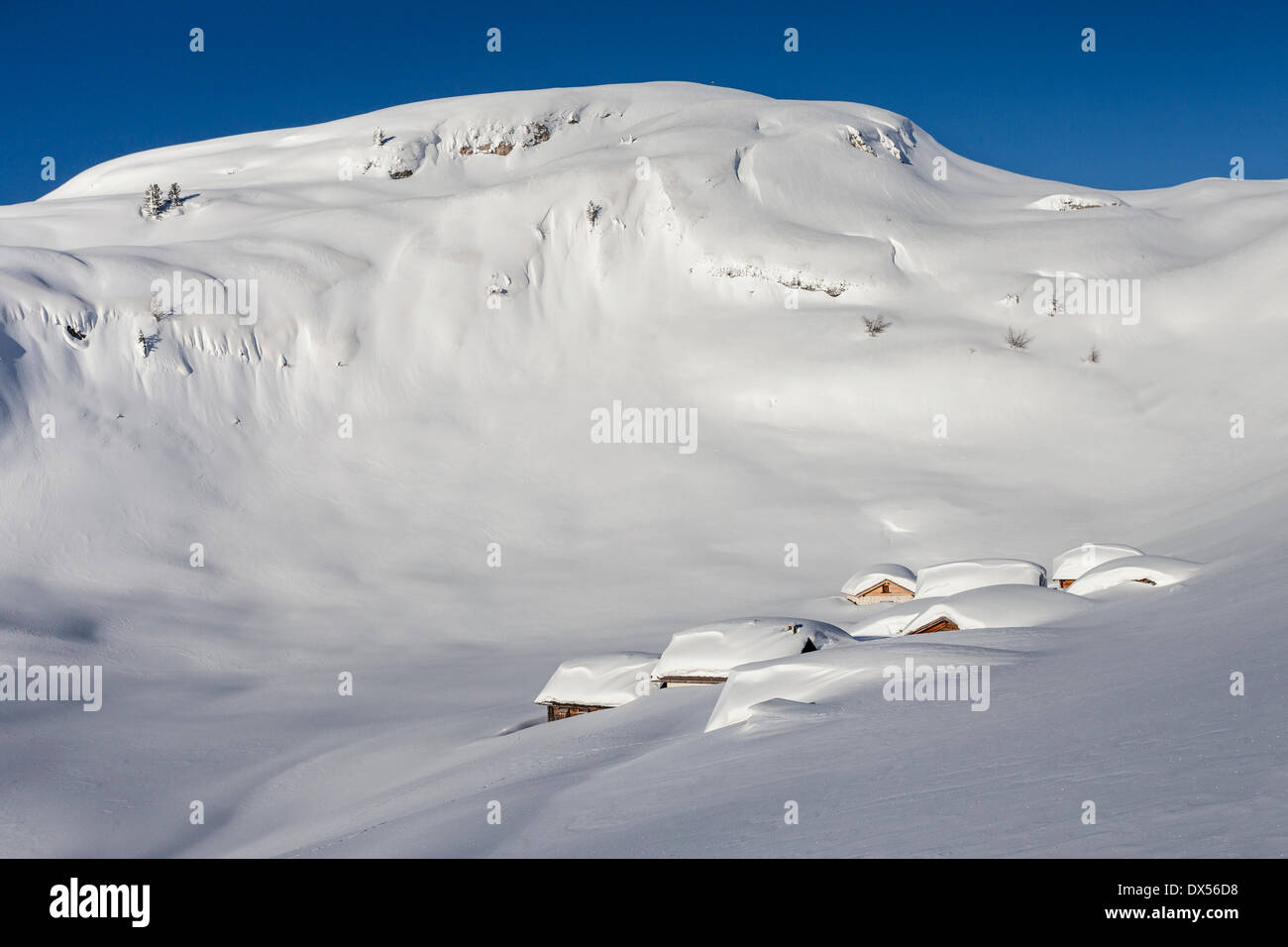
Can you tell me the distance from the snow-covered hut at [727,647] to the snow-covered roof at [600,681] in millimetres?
436

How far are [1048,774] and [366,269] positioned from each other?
43951 millimetres

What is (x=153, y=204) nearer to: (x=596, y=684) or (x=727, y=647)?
(x=596, y=684)

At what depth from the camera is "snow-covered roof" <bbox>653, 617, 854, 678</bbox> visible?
17.9m

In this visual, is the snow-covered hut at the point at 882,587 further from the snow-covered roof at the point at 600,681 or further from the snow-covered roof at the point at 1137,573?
the snow-covered roof at the point at 600,681

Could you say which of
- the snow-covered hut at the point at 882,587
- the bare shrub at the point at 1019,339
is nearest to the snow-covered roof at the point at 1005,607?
the snow-covered hut at the point at 882,587

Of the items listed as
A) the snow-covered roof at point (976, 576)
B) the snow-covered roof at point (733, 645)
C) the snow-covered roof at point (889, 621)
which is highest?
the snow-covered roof at point (976, 576)

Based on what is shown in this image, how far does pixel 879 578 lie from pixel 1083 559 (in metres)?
4.77

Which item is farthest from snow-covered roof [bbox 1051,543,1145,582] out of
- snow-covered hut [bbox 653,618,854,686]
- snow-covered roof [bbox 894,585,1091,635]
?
snow-covered hut [bbox 653,618,854,686]

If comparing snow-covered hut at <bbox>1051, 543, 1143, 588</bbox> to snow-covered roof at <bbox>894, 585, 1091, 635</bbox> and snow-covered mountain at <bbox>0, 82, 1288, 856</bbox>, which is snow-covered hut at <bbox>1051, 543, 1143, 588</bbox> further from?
snow-covered roof at <bbox>894, 585, 1091, 635</bbox>

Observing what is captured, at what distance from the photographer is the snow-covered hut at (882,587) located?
1054 inches

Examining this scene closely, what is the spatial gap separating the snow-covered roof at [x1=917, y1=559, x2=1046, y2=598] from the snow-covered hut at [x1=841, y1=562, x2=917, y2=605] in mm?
1024

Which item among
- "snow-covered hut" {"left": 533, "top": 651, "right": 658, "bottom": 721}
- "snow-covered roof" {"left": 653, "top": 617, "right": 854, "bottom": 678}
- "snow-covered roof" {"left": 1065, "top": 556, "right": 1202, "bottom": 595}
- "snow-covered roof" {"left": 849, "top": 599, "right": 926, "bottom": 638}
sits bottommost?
"snow-covered hut" {"left": 533, "top": 651, "right": 658, "bottom": 721}

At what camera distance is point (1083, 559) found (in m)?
24.7
